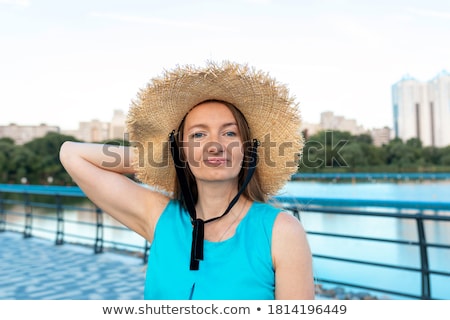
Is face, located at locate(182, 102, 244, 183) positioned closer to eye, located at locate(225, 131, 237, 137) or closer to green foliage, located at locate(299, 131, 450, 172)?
eye, located at locate(225, 131, 237, 137)

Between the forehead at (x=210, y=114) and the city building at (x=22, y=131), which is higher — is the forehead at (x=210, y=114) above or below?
below

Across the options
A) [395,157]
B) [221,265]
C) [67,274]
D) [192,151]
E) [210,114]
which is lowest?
[67,274]

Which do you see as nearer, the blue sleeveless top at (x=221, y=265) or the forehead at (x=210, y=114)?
the blue sleeveless top at (x=221, y=265)

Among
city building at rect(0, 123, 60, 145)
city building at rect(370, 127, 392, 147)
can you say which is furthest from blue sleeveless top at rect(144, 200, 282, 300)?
city building at rect(0, 123, 60, 145)

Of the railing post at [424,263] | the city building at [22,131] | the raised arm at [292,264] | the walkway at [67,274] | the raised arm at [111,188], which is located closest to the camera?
the raised arm at [292,264]

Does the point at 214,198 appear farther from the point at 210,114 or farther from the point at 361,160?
the point at 361,160

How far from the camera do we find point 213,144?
1.14 m

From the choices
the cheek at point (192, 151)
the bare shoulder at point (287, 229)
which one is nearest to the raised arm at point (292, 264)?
the bare shoulder at point (287, 229)

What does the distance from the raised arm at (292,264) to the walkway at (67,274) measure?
3.08m

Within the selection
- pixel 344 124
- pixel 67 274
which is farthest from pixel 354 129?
pixel 67 274

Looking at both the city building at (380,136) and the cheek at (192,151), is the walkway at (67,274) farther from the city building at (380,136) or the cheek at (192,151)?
the city building at (380,136)

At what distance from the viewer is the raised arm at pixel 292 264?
100 centimetres

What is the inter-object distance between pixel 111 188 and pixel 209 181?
305mm

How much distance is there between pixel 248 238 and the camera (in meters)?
1.07
